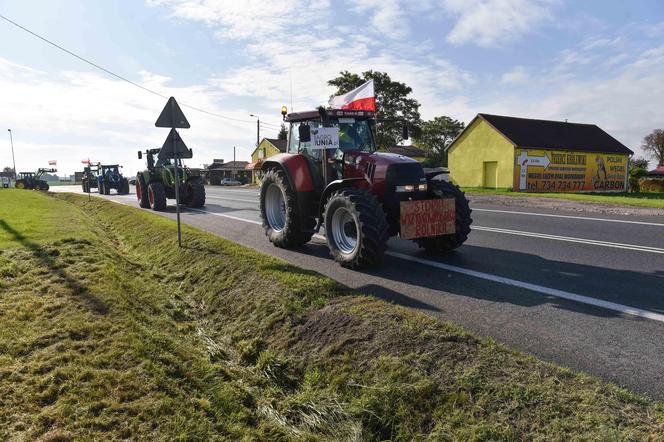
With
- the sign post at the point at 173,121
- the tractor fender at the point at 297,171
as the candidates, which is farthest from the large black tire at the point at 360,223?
the sign post at the point at 173,121

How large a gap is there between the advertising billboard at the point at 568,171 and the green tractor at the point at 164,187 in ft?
68.6

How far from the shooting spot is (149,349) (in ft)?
13.0

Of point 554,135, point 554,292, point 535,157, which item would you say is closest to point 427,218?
point 554,292

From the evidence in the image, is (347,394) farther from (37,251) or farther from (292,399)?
(37,251)

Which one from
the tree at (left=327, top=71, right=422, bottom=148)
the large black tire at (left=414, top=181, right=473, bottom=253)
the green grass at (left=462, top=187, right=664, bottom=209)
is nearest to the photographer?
the large black tire at (left=414, top=181, right=473, bottom=253)

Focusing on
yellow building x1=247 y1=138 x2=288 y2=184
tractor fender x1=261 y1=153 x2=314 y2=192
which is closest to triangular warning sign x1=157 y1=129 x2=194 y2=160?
tractor fender x1=261 y1=153 x2=314 y2=192

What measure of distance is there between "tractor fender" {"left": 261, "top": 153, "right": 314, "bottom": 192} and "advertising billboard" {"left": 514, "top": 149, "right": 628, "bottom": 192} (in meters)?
24.9

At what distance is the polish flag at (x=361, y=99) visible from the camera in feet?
28.0

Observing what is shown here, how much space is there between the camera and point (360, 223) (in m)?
6.07

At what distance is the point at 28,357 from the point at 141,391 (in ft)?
3.66

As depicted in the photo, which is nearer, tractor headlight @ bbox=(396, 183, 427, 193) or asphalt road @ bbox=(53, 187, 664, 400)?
asphalt road @ bbox=(53, 187, 664, 400)

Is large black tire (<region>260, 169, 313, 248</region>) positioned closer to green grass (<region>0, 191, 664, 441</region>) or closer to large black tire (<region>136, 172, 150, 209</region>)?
green grass (<region>0, 191, 664, 441</region>)

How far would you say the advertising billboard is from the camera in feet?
98.2

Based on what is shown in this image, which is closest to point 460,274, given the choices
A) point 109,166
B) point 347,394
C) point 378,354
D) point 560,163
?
point 378,354
